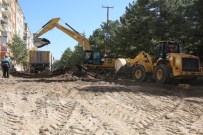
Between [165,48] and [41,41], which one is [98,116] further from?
[41,41]

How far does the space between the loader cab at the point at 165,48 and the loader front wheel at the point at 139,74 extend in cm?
179

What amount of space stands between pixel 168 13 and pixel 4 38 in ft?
176

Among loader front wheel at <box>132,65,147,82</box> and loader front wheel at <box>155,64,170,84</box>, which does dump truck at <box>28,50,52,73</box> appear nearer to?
loader front wheel at <box>132,65,147,82</box>

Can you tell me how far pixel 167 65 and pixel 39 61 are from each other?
26.1 meters

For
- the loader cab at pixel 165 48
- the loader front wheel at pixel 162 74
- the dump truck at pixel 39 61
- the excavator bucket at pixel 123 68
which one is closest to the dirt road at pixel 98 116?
the loader front wheel at pixel 162 74

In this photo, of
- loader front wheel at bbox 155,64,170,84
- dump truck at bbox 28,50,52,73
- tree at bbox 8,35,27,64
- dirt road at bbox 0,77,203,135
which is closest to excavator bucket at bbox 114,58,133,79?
loader front wheel at bbox 155,64,170,84

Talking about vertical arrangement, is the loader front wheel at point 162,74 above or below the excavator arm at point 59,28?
below

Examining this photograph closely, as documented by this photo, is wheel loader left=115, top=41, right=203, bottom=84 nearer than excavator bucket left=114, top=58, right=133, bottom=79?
Yes

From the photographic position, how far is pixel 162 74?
71.8ft

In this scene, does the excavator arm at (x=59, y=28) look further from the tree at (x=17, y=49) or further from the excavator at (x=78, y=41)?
the tree at (x=17, y=49)

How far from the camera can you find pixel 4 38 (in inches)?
3221

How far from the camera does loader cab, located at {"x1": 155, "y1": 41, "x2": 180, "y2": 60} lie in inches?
878

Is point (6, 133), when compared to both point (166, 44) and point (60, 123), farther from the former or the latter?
point (166, 44)

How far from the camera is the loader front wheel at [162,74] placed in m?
21.6
